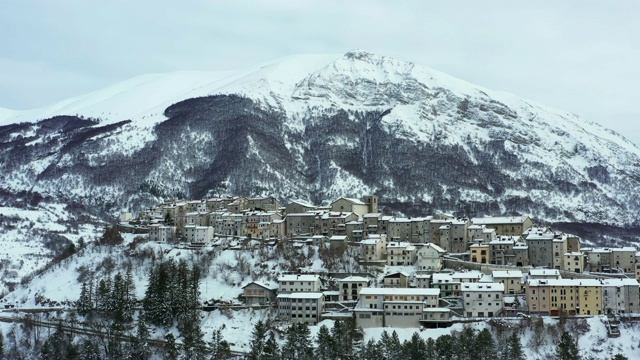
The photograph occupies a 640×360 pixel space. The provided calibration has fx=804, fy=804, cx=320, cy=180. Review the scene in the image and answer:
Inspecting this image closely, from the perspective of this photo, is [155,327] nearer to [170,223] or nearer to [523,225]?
[170,223]

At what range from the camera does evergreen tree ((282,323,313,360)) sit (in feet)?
311

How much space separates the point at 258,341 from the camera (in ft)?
319

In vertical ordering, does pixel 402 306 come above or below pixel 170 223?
below

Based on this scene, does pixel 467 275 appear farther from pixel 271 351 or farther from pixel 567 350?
pixel 271 351

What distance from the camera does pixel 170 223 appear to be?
138 m

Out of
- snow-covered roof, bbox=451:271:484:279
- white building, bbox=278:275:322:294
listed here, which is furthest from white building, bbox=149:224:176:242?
snow-covered roof, bbox=451:271:484:279

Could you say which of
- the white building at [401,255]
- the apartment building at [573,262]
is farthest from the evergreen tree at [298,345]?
the apartment building at [573,262]

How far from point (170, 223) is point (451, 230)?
1891 inches

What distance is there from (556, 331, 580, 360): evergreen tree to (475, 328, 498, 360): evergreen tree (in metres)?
7.13

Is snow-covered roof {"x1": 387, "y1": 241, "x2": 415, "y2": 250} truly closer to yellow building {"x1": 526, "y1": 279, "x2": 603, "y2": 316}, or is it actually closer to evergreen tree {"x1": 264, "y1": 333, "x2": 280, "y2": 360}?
yellow building {"x1": 526, "y1": 279, "x2": 603, "y2": 316}

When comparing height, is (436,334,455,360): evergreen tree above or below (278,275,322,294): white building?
below

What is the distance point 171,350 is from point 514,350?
4096 centimetres

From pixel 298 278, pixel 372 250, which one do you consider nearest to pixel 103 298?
pixel 298 278

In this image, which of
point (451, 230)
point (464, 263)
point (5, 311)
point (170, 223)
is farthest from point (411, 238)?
point (5, 311)
